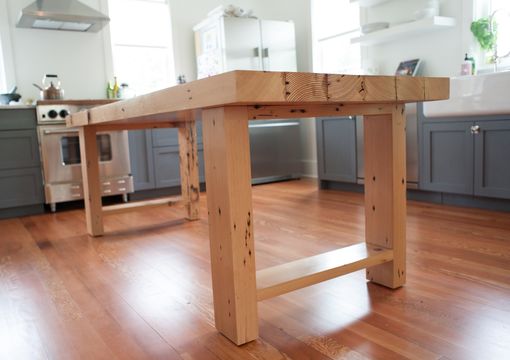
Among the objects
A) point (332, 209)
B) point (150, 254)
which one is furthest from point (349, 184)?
point (150, 254)

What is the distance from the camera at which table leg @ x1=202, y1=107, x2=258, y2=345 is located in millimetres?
1195

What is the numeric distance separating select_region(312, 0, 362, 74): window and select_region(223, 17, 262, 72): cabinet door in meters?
0.78

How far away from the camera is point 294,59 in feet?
16.1

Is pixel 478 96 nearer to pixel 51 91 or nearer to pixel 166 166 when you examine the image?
pixel 166 166

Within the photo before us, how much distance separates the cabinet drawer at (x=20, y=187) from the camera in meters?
3.45

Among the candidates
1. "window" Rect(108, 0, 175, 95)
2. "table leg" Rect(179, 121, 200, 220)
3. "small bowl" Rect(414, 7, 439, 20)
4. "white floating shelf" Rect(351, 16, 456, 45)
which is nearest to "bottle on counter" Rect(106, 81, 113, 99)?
"window" Rect(108, 0, 175, 95)

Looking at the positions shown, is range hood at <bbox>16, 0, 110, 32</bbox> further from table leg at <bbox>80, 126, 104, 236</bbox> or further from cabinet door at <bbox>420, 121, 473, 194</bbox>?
cabinet door at <bbox>420, 121, 473, 194</bbox>

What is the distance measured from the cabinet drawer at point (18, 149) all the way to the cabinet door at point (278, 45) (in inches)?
92.9

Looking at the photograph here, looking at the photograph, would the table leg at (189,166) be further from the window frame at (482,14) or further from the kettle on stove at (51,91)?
the window frame at (482,14)

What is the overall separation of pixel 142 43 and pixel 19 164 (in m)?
1.91

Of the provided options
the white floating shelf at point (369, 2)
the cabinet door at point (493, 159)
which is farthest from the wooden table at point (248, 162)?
the white floating shelf at point (369, 2)

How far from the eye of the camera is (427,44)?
369 centimetres

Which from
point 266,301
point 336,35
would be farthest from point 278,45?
point 266,301

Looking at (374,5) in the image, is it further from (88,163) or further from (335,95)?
(335,95)
